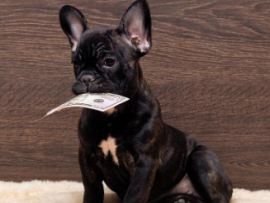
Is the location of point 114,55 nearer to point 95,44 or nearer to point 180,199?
point 95,44

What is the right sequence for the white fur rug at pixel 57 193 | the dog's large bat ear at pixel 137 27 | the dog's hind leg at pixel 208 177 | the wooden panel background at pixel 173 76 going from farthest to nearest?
the wooden panel background at pixel 173 76 < the white fur rug at pixel 57 193 < the dog's hind leg at pixel 208 177 < the dog's large bat ear at pixel 137 27

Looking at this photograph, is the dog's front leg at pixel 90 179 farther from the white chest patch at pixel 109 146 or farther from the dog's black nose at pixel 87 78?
the dog's black nose at pixel 87 78

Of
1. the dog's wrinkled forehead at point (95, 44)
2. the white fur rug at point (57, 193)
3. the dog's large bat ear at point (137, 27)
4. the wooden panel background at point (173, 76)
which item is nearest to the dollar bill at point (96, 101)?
the dog's wrinkled forehead at point (95, 44)

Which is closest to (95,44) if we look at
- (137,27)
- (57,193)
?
(137,27)

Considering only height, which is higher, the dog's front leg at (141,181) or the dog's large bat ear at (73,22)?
the dog's large bat ear at (73,22)

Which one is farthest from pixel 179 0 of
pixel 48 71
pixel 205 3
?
pixel 48 71

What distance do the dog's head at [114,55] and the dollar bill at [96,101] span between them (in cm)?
3

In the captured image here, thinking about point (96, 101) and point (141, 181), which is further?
point (141, 181)

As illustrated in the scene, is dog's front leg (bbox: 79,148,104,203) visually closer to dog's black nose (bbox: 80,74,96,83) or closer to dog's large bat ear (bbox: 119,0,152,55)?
dog's black nose (bbox: 80,74,96,83)

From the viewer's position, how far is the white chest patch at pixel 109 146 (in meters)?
1.58

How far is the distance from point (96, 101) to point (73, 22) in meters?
0.43

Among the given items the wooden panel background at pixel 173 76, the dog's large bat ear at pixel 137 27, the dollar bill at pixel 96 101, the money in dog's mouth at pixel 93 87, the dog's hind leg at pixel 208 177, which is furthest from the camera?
the wooden panel background at pixel 173 76

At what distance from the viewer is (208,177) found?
175 cm

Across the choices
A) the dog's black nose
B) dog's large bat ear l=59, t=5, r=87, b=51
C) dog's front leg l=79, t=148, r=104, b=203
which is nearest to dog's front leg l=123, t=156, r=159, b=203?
dog's front leg l=79, t=148, r=104, b=203
